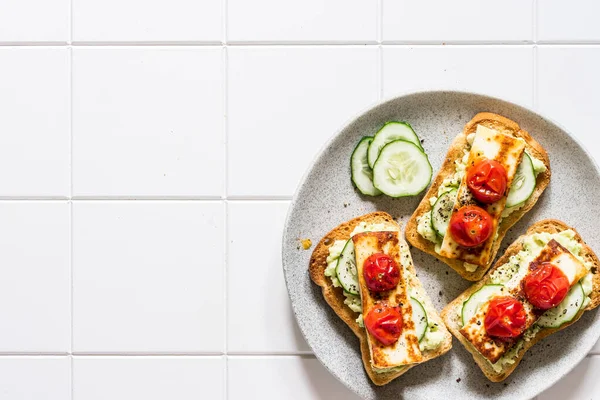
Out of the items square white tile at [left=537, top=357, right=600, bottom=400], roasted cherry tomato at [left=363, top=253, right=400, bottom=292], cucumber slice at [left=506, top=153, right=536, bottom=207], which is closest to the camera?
roasted cherry tomato at [left=363, top=253, right=400, bottom=292]

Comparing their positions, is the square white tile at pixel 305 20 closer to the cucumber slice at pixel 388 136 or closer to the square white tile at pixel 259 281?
the cucumber slice at pixel 388 136

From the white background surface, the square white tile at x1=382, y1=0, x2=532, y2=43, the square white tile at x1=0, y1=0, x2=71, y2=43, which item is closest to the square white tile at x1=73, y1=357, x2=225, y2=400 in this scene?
the white background surface

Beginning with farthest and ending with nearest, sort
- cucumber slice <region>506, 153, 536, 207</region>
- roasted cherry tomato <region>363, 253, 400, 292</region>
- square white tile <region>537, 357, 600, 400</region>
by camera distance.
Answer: square white tile <region>537, 357, 600, 400</region> < cucumber slice <region>506, 153, 536, 207</region> < roasted cherry tomato <region>363, 253, 400, 292</region>

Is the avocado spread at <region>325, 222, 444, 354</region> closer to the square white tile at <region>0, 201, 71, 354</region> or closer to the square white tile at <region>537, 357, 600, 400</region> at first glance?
the square white tile at <region>537, 357, 600, 400</region>

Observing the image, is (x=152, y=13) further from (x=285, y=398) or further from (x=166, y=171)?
(x=285, y=398)

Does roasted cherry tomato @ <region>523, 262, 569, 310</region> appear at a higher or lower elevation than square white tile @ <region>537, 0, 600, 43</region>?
lower

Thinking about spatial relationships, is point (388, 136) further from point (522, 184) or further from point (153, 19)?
point (153, 19)

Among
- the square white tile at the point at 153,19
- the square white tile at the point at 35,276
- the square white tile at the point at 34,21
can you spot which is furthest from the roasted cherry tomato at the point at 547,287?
the square white tile at the point at 34,21
